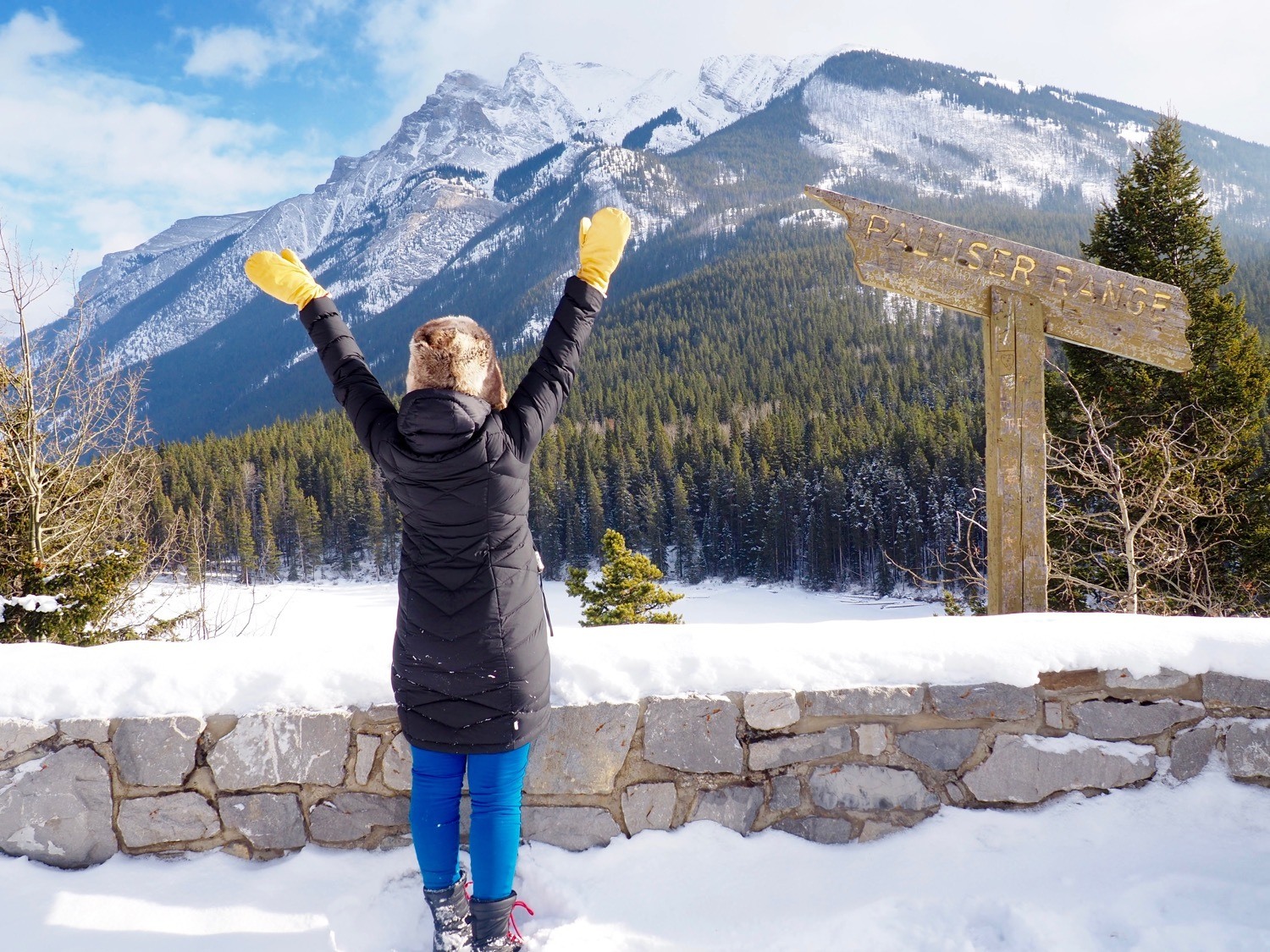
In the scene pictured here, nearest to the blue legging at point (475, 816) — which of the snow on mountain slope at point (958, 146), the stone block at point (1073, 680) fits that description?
the stone block at point (1073, 680)

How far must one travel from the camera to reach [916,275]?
281 centimetres

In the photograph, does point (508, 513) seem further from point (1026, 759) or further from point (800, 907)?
point (1026, 759)

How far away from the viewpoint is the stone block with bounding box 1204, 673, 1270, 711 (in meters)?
2.21

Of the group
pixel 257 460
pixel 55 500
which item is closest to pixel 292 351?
pixel 257 460

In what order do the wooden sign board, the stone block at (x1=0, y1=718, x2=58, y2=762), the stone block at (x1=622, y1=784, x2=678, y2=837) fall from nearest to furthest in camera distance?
1. the stone block at (x1=0, y1=718, x2=58, y2=762)
2. the stone block at (x1=622, y1=784, x2=678, y2=837)
3. the wooden sign board

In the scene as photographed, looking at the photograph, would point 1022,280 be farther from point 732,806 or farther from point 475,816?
point 475,816

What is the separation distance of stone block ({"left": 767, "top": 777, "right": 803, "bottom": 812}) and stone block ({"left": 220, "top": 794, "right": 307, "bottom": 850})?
1.50 metres

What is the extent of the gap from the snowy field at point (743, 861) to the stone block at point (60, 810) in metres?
0.06

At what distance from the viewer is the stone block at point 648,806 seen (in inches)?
86.3

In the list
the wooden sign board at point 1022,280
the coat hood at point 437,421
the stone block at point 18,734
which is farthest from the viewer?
the wooden sign board at point 1022,280

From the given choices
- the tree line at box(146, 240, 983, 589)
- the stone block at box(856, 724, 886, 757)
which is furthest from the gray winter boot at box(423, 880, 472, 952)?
the tree line at box(146, 240, 983, 589)

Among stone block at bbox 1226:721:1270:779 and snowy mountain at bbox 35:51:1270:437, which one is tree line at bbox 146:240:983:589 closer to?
stone block at bbox 1226:721:1270:779

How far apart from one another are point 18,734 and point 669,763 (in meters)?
1.98

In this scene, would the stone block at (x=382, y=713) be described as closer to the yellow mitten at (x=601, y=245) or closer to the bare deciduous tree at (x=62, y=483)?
the yellow mitten at (x=601, y=245)
